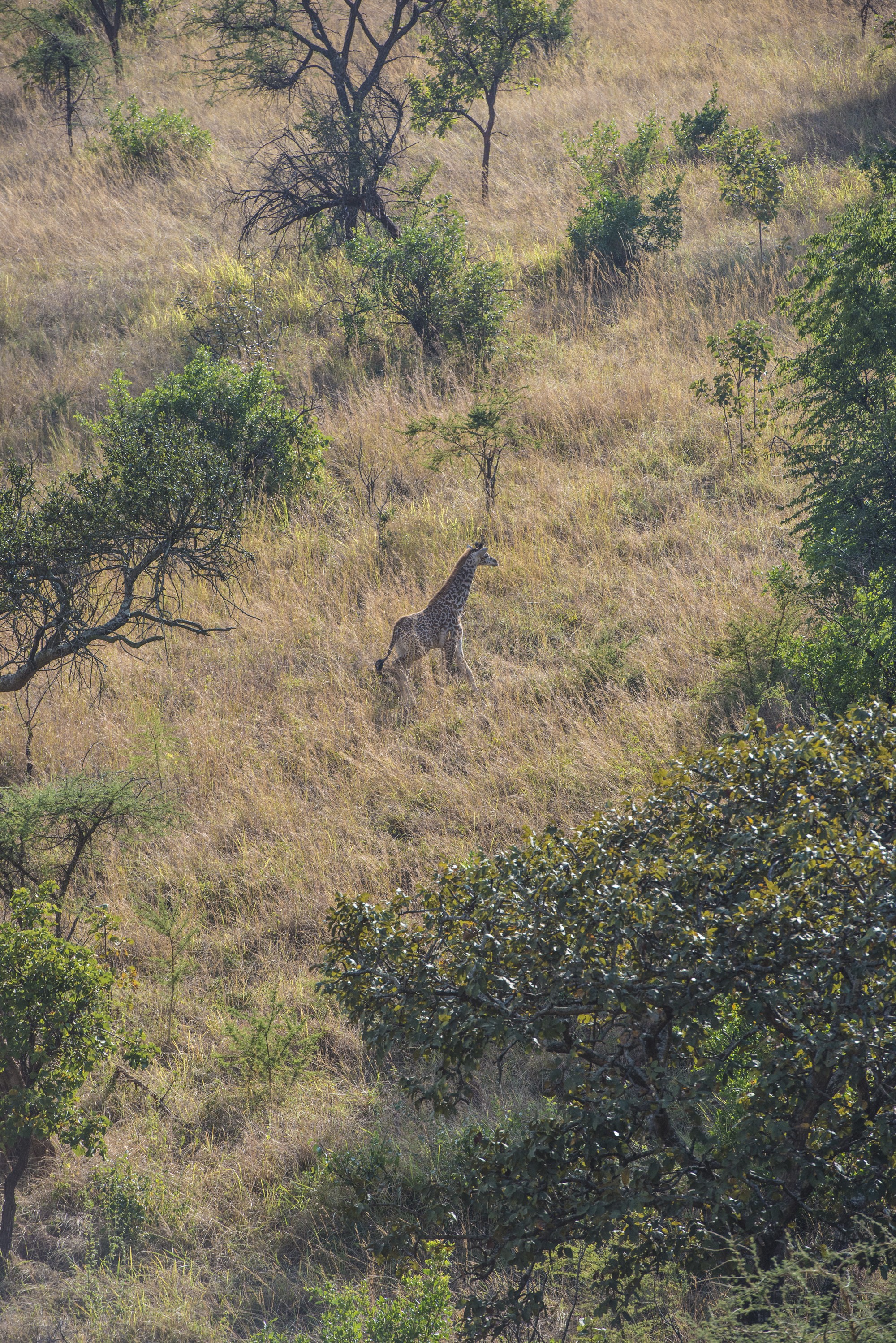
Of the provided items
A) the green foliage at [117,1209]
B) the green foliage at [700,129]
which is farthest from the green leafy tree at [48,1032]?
the green foliage at [700,129]

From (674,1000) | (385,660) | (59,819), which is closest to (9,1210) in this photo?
(59,819)

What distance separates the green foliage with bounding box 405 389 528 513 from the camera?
11.0 meters

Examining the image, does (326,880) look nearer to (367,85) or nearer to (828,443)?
(828,443)

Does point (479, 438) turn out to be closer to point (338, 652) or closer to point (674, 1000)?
point (338, 652)

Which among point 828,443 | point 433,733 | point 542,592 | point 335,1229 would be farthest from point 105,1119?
point 828,443

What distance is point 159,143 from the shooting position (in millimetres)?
20297

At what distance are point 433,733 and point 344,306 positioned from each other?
365 inches

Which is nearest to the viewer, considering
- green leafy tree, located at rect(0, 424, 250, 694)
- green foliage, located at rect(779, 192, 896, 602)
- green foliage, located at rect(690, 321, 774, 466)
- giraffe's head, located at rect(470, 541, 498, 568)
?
green leafy tree, located at rect(0, 424, 250, 694)

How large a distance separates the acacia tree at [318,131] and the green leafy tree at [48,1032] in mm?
13507

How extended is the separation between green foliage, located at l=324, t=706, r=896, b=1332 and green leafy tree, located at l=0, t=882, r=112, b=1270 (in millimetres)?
1665

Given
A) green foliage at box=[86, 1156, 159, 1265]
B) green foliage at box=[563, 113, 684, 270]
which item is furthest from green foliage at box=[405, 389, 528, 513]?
green foliage at box=[86, 1156, 159, 1265]

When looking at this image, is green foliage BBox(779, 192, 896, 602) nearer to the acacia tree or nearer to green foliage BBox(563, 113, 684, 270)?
green foliage BBox(563, 113, 684, 270)

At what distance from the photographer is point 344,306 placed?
597 inches

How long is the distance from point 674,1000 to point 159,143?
71.1ft
